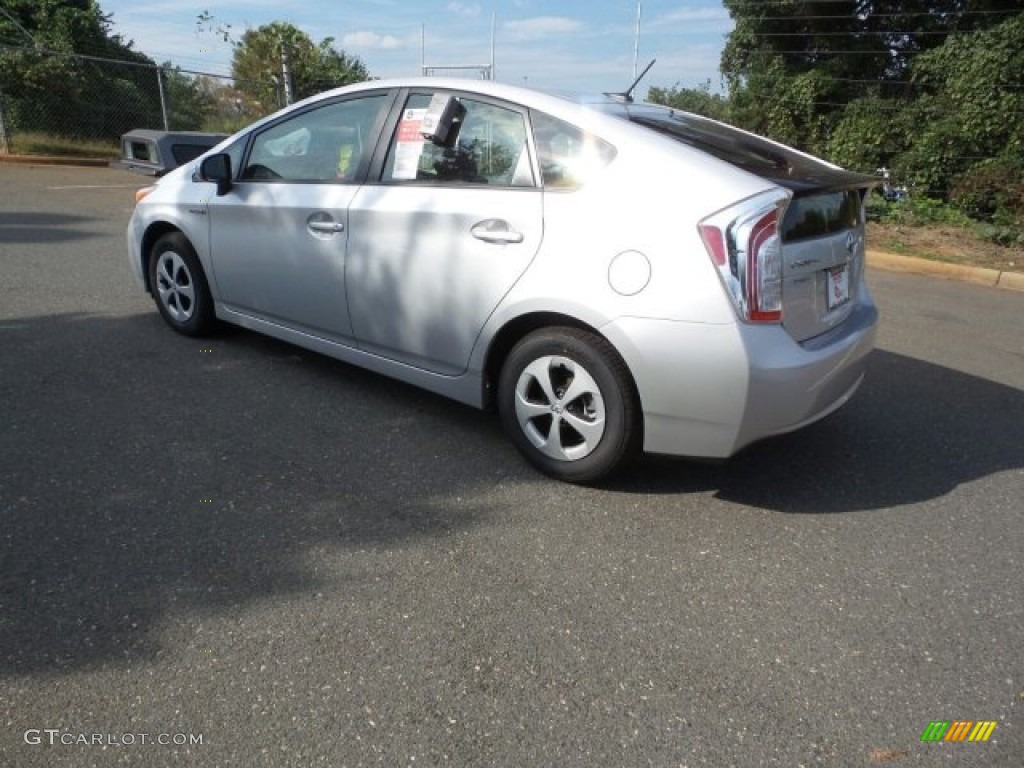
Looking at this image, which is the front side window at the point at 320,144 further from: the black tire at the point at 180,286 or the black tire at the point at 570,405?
the black tire at the point at 570,405

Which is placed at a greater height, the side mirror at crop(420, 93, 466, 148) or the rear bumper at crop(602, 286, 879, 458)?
the side mirror at crop(420, 93, 466, 148)

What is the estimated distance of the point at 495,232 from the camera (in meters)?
3.18

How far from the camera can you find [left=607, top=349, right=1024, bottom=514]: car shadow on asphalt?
3.25 meters

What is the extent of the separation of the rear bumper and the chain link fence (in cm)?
1549

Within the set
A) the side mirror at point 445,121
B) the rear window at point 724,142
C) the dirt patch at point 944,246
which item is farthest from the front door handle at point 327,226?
the dirt patch at point 944,246

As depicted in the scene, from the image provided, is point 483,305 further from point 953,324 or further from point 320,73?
point 320,73

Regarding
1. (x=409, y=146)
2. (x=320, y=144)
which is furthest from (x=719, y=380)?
(x=320, y=144)

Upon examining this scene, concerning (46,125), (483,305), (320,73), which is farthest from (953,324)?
(320,73)

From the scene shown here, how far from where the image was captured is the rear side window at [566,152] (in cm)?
302

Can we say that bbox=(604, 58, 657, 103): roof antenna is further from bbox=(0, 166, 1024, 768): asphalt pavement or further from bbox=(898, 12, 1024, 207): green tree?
bbox=(898, 12, 1024, 207): green tree

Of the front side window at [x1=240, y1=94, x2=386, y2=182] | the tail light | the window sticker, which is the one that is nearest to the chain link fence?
the front side window at [x1=240, y1=94, x2=386, y2=182]

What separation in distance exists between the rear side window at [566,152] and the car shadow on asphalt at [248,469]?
125 cm

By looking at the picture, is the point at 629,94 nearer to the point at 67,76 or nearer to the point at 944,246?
the point at 944,246

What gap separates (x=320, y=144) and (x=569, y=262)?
5.68ft
